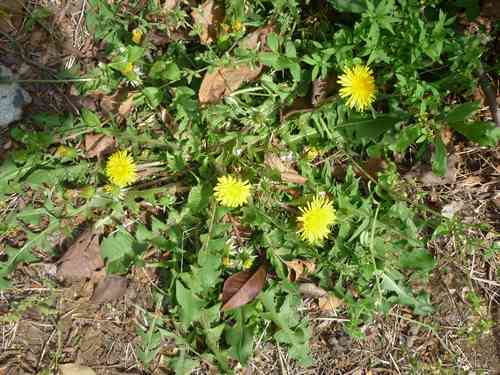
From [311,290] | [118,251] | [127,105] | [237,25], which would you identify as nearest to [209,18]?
[237,25]

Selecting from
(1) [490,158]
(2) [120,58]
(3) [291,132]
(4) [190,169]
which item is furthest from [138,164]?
(1) [490,158]

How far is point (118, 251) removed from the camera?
288cm

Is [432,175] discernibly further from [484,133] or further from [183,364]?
[183,364]

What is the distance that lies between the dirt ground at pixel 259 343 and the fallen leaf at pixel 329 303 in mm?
51

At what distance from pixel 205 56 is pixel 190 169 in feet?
2.16

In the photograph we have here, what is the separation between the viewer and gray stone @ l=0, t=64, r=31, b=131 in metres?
3.06

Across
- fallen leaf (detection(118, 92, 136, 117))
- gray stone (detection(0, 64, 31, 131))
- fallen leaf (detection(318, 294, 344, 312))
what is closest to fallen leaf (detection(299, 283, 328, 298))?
fallen leaf (detection(318, 294, 344, 312))

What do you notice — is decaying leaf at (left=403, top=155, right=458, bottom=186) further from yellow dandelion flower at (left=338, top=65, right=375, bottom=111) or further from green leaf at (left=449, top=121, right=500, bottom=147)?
yellow dandelion flower at (left=338, top=65, right=375, bottom=111)

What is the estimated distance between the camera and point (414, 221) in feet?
9.37

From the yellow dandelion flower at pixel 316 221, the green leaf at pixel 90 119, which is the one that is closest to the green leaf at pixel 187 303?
the yellow dandelion flower at pixel 316 221

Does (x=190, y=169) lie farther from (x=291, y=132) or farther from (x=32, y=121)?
(x=32, y=121)

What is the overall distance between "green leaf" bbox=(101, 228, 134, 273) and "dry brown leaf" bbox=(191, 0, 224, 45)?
124 cm

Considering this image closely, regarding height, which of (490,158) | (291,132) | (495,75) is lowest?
(490,158)

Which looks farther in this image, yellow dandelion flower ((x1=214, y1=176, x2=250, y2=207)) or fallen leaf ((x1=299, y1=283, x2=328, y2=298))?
fallen leaf ((x1=299, y1=283, x2=328, y2=298))
